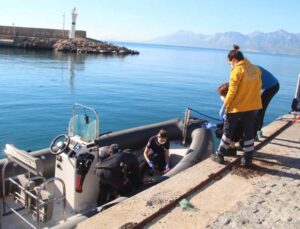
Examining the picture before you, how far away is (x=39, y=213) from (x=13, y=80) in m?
21.6

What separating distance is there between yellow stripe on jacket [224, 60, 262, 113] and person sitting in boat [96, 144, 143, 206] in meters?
1.58

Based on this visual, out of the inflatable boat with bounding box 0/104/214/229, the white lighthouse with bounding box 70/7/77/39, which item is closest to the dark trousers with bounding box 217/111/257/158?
the inflatable boat with bounding box 0/104/214/229

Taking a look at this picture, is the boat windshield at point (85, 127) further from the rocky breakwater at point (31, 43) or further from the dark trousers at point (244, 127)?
the rocky breakwater at point (31, 43)

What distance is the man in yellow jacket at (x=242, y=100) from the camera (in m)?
4.96

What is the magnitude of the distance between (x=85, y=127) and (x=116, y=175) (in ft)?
3.59

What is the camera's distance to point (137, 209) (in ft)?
12.7

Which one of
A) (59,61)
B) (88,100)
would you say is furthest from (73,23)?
(88,100)

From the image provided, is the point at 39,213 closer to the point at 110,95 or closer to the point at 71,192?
the point at 71,192

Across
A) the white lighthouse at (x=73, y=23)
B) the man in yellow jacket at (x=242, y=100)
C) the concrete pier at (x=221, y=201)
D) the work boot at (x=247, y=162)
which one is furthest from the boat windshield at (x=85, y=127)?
the white lighthouse at (x=73, y=23)

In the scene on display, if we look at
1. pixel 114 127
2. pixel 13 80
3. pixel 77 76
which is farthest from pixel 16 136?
pixel 77 76

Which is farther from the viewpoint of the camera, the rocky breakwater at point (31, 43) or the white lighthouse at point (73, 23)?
the white lighthouse at point (73, 23)

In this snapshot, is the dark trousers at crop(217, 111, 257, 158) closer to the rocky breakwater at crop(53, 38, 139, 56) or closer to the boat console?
the boat console

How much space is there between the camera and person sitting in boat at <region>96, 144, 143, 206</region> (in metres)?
4.93

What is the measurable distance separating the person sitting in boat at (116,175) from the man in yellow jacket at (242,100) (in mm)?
1242
